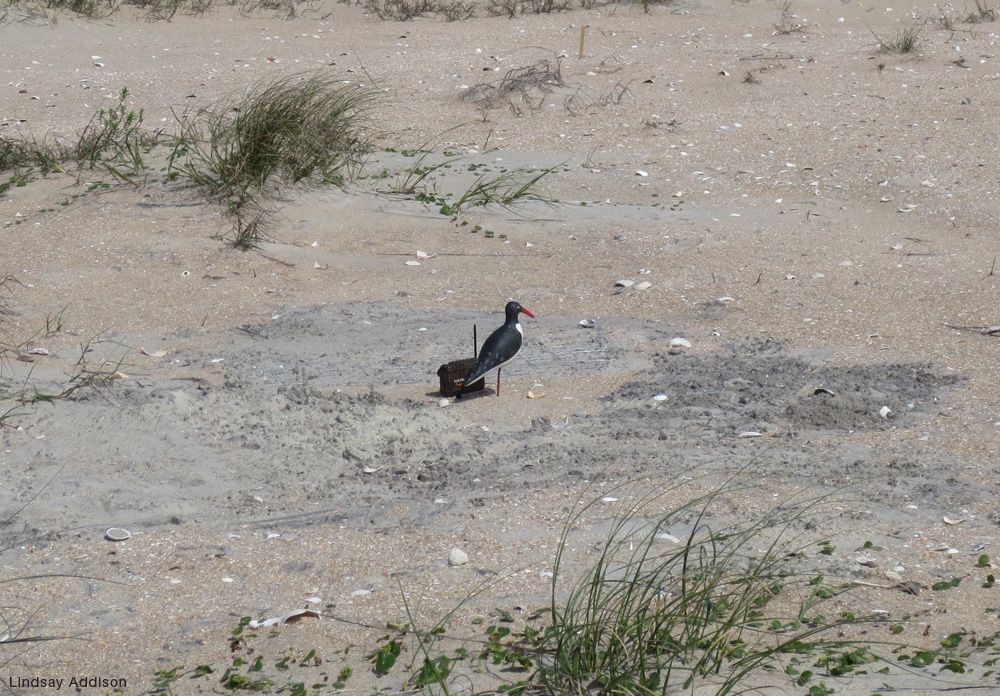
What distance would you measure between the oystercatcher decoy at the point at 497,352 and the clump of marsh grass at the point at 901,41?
589cm

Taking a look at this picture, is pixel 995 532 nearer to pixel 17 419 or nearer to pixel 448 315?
pixel 448 315

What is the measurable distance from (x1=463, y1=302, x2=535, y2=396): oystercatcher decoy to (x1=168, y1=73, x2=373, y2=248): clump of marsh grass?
2222mm

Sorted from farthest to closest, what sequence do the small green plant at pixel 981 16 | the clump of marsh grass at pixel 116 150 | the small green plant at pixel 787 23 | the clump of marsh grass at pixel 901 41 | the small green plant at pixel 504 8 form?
the small green plant at pixel 504 8 → the small green plant at pixel 787 23 → the small green plant at pixel 981 16 → the clump of marsh grass at pixel 901 41 → the clump of marsh grass at pixel 116 150

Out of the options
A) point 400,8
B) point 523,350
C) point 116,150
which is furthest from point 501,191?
point 400,8

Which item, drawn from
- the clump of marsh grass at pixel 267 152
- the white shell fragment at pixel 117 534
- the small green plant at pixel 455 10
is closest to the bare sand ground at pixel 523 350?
the white shell fragment at pixel 117 534

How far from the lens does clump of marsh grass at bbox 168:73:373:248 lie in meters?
7.19

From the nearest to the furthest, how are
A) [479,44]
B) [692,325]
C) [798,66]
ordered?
[692,325] → [798,66] → [479,44]

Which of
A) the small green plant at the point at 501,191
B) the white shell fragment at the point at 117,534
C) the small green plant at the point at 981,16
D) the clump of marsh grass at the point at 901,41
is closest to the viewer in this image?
the white shell fragment at the point at 117,534

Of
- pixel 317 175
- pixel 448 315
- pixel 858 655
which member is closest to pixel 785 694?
pixel 858 655

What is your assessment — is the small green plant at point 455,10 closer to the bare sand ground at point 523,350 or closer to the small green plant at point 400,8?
the small green plant at point 400,8

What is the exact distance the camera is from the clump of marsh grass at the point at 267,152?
719 centimetres

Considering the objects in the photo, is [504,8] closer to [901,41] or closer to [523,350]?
[901,41]

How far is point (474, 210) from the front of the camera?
7.36 metres

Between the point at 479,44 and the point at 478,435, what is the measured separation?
670cm
